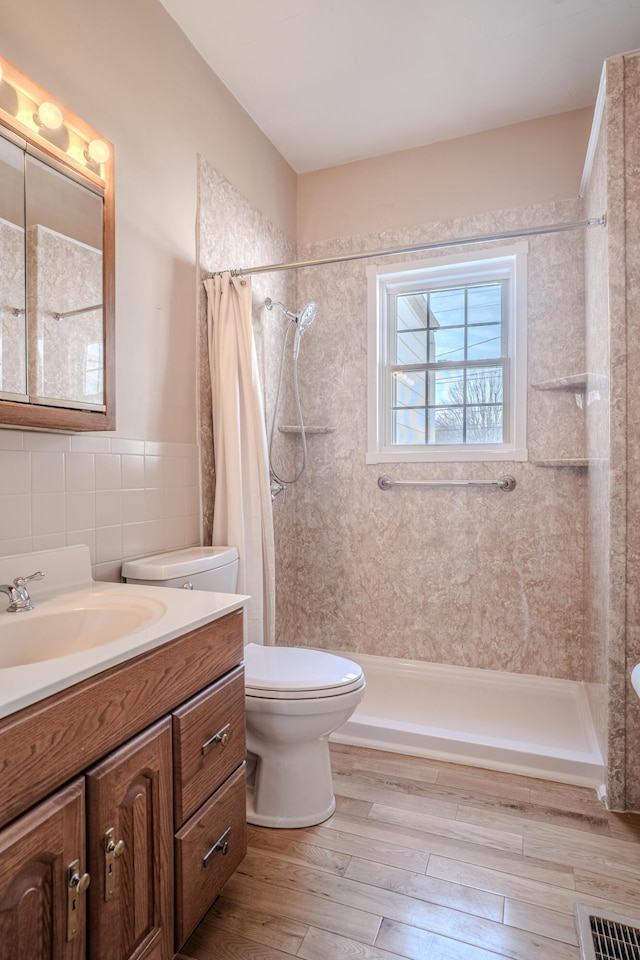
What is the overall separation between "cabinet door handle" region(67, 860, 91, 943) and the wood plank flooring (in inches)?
21.1

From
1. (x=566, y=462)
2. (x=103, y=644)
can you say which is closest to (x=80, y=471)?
(x=103, y=644)

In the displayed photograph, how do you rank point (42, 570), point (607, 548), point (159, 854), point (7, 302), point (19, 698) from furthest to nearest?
point (607, 548) < point (42, 570) < point (7, 302) < point (159, 854) < point (19, 698)

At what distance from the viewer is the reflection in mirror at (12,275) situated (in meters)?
1.22

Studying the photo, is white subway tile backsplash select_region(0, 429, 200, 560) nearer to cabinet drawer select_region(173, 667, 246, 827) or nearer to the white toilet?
the white toilet

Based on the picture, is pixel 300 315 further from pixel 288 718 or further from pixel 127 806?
pixel 127 806

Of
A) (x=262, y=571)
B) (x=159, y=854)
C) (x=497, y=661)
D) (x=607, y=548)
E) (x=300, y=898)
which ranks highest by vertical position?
(x=607, y=548)

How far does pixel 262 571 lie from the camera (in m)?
2.11

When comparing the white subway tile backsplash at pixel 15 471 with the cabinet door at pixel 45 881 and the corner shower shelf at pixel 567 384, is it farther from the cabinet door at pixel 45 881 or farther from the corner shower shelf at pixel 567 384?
the corner shower shelf at pixel 567 384

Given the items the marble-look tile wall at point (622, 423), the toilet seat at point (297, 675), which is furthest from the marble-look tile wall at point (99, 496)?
the marble-look tile wall at point (622, 423)

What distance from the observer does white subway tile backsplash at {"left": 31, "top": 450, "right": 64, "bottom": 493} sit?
136 cm

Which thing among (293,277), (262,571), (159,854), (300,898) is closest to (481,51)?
(293,277)

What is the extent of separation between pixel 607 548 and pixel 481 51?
1960mm

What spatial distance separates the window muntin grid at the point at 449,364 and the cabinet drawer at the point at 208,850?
194cm

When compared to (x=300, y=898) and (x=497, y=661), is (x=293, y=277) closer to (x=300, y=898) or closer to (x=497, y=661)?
(x=497, y=661)
